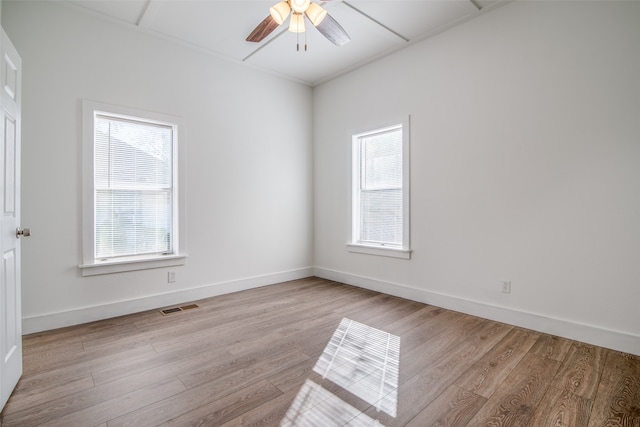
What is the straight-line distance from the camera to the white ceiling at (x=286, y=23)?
122 inches

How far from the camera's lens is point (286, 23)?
3418 millimetres

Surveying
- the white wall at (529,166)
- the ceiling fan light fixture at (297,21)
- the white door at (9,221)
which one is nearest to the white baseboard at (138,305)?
the white door at (9,221)

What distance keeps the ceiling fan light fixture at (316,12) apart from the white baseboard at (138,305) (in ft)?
10.4

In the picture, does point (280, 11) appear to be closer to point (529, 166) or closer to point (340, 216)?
point (529, 166)

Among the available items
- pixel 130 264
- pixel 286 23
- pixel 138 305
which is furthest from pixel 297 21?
pixel 138 305

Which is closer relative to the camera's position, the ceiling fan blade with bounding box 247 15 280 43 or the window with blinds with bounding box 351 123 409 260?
the ceiling fan blade with bounding box 247 15 280 43

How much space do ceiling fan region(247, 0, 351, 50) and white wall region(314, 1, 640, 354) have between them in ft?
4.74

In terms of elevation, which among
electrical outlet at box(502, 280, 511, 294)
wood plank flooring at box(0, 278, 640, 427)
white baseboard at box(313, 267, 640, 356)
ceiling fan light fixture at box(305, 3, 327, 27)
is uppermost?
ceiling fan light fixture at box(305, 3, 327, 27)

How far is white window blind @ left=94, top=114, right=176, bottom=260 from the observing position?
3346 mm

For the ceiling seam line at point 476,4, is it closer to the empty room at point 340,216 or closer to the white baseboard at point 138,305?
the empty room at point 340,216

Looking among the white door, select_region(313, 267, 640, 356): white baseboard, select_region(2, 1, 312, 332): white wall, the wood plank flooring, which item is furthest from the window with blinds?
the white door

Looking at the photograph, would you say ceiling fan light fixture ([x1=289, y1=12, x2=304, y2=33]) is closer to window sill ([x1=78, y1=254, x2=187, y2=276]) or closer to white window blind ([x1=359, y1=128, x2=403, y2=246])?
white window blind ([x1=359, y1=128, x2=403, y2=246])

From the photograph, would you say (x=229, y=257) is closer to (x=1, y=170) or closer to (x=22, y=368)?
(x=22, y=368)

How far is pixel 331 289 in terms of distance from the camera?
4.42 m
